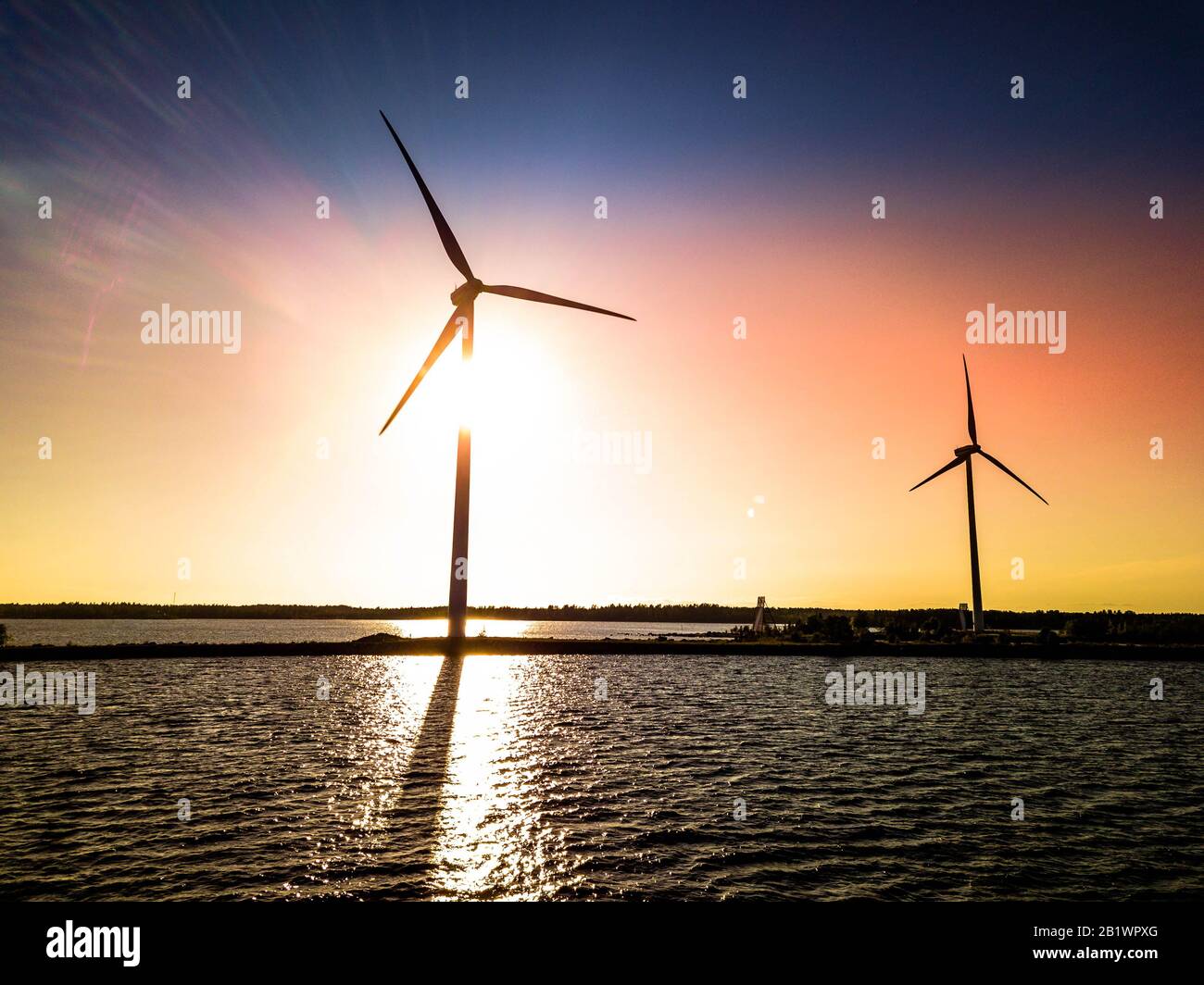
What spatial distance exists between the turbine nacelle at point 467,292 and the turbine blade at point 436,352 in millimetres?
2200

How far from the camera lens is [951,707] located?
188ft

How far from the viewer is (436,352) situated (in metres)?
89.8

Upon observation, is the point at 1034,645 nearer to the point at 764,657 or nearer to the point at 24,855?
the point at 764,657

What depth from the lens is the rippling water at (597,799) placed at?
19719mm

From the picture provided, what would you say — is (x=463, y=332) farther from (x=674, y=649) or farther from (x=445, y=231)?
(x=674, y=649)

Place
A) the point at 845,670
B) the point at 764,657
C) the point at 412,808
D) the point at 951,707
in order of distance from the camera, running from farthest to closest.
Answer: the point at 764,657
the point at 845,670
the point at 951,707
the point at 412,808

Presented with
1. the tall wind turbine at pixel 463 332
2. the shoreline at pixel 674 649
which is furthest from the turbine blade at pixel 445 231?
the shoreline at pixel 674 649

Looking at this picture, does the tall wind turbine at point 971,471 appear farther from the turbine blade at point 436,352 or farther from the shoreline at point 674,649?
the turbine blade at point 436,352

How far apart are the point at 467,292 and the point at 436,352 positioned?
35.3 ft
